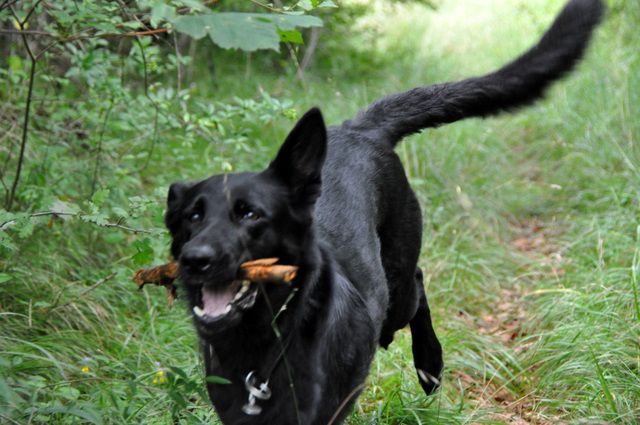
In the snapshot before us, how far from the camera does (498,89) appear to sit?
4066 millimetres

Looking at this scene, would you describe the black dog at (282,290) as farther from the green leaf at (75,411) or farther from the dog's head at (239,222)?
the green leaf at (75,411)

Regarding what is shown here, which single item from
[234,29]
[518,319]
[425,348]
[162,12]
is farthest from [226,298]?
[518,319]

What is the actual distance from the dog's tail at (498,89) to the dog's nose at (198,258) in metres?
1.84

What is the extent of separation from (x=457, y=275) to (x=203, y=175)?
1.98m

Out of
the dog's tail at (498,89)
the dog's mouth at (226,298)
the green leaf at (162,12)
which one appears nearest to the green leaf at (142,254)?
the dog's mouth at (226,298)

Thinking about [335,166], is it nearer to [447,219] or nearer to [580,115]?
[447,219]

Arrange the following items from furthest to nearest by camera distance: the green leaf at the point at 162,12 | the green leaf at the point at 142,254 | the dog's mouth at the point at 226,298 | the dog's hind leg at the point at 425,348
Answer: the dog's hind leg at the point at 425,348 < the green leaf at the point at 142,254 < the dog's mouth at the point at 226,298 < the green leaf at the point at 162,12

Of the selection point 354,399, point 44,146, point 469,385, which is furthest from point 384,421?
point 44,146

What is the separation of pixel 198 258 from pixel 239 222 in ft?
1.00

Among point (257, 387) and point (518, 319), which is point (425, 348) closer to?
point (518, 319)

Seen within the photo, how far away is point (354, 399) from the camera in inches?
124

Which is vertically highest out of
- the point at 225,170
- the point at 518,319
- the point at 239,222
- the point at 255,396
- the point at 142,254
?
the point at 239,222

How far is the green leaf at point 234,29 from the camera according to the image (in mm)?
2146

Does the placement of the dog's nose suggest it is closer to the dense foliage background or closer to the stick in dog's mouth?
the stick in dog's mouth
